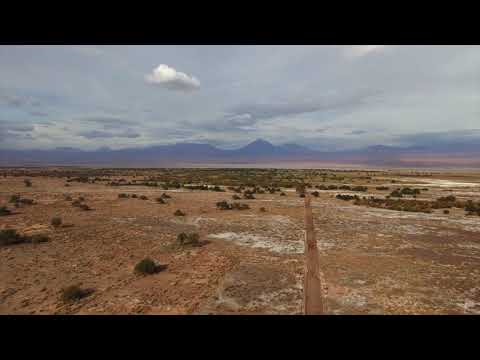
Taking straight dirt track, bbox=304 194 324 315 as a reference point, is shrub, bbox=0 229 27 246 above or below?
above

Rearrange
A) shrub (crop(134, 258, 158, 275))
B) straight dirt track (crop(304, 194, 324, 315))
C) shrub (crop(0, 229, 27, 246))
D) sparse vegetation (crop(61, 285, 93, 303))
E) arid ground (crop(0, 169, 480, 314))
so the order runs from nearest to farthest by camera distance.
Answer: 1. straight dirt track (crop(304, 194, 324, 315))
2. arid ground (crop(0, 169, 480, 314))
3. sparse vegetation (crop(61, 285, 93, 303))
4. shrub (crop(134, 258, 158, 275))
5. shrub (crop(0, 229, 27, 246))

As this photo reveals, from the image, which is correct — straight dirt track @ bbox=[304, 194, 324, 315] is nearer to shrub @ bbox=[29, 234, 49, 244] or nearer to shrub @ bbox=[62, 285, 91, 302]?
shrub @ bbox=[62, 285, 91, 302]

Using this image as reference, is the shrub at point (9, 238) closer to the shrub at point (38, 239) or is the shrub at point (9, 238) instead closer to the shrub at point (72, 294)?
the shrub at point (38, 239)

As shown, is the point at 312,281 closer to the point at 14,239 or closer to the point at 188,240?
the point at 188,240

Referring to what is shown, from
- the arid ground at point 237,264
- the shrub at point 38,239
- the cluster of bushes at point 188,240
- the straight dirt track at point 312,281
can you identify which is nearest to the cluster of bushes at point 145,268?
the arid ground at point 237,264

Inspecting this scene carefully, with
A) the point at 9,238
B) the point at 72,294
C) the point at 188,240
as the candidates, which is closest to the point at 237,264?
the point at 188,240

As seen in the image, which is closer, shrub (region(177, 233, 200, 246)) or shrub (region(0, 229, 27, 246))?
shrub (region(0, 229, 27, 246))

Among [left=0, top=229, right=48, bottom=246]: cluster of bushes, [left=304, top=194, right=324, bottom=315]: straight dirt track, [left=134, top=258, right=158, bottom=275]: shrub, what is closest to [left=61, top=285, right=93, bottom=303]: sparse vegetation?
[left=134, top=258, right=158, bottom=275]: shrub
